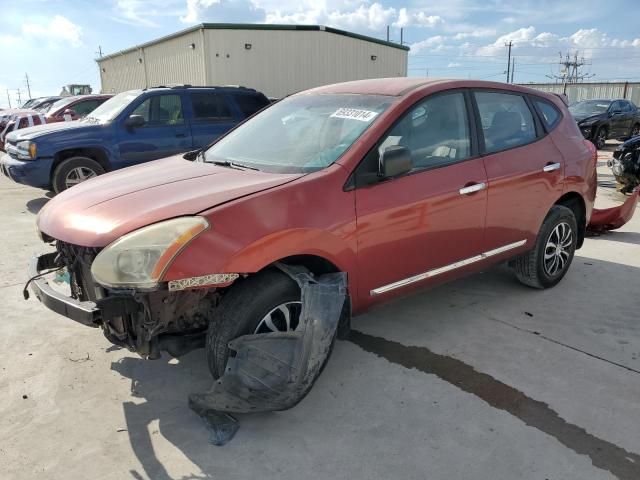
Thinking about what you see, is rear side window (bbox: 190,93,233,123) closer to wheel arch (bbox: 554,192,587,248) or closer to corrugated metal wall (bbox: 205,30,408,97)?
wheel arch (bbox: 554,192,587,248)

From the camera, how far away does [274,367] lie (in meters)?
2.60

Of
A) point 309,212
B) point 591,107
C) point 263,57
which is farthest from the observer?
point 263,57

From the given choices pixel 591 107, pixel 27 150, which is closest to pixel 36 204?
pixel 27 150

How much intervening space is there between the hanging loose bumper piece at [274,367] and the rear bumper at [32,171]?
601 centimetres

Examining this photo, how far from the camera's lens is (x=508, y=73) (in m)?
57.2

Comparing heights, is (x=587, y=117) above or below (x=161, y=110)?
below

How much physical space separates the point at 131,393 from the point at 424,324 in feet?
6.82

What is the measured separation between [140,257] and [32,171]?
602 centimetres

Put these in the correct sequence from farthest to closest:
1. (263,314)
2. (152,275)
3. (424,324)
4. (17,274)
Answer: (17,274), (424,324), (263,314), (152,275)

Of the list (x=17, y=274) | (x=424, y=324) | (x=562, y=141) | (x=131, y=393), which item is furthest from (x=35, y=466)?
(x=562, y=141)

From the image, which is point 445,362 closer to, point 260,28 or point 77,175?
point 77,175

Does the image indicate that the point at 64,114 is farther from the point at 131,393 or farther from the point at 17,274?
the point at 131,393

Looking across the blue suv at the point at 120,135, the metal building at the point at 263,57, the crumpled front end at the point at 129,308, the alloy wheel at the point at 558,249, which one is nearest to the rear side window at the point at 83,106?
the blue suv at the point at 120,135

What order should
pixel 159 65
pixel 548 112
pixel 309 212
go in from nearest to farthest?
1. pixel 309 212
2. pixel 548 112
3. pixel 159 65
